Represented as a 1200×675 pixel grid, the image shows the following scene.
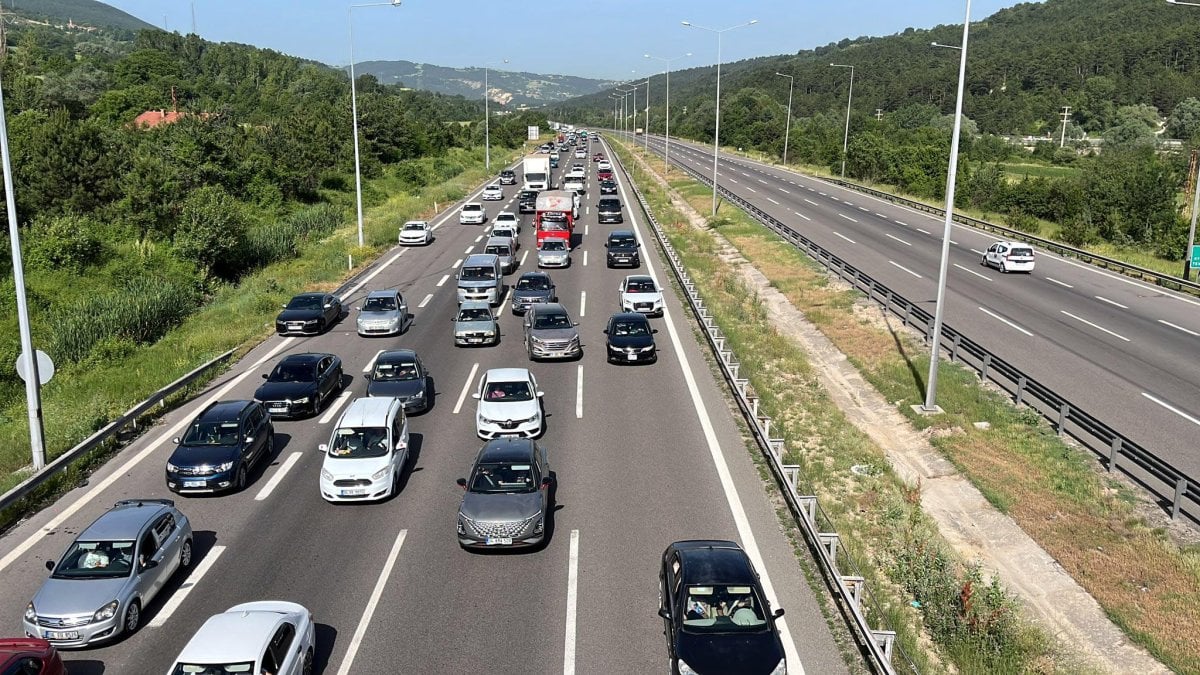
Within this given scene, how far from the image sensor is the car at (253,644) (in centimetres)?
1082

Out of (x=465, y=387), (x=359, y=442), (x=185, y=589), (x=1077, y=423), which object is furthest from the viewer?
(x=465, y=387)

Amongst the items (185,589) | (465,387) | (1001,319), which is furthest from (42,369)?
(1001,319)

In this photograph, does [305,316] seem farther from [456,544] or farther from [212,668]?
[212,668]

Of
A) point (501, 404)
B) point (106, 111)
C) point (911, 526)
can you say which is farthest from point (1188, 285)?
point (106, 111)

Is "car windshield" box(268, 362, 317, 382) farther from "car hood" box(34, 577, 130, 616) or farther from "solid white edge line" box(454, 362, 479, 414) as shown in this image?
"car hood" box(34, 577, 130, 616)

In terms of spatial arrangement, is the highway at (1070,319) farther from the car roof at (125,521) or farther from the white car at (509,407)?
the car roof at (125,521)

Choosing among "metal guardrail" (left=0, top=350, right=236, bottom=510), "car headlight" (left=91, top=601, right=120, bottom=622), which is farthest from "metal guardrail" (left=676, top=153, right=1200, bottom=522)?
"metal guardrail" (left=0, top=350, right=236, bottom=510)

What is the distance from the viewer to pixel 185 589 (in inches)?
589

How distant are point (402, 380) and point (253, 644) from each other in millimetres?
13570

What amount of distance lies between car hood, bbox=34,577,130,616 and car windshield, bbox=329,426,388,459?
5.66 meters

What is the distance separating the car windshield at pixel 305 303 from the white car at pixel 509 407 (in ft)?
44.3

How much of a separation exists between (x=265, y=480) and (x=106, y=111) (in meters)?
101

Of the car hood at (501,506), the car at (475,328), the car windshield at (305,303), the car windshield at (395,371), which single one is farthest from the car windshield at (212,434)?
the car windshield at (305,303)

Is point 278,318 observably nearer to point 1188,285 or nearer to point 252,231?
point 252,231
